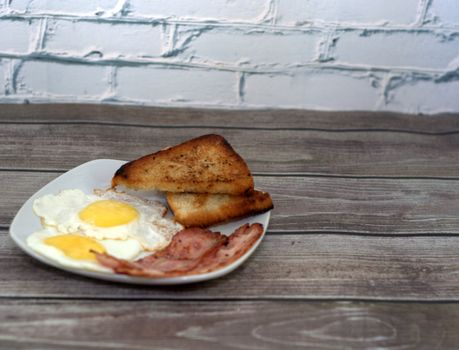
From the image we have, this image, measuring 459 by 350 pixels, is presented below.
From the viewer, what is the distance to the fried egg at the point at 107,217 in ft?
3.63

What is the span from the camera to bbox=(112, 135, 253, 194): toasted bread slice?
1.25 m

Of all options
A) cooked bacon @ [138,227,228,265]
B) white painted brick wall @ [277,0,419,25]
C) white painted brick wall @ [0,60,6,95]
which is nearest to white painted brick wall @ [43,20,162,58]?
white painted brick wall @ [0,60,6,95]

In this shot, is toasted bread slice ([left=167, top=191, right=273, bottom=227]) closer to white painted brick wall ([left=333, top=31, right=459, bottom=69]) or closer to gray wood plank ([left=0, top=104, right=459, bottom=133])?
gray wood plank ([left=0, top=104, right=459, bottom=133])

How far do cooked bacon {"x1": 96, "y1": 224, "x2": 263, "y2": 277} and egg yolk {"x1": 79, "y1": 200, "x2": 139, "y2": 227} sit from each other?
106 millimetres

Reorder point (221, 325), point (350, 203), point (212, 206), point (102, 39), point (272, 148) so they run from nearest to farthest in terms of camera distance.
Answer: point (221, 325) < point (212, 206) < point (350, 203) < point (272, 148) < point (102, 39)

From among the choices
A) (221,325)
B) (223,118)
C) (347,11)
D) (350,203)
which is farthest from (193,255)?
(347,11)

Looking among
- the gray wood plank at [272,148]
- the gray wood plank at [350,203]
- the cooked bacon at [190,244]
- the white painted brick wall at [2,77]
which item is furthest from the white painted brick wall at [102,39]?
the cooked bacon at [190,244]

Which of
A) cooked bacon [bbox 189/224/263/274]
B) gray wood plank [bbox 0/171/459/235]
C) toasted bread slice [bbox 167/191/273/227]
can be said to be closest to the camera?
cooked bacon [bbox 189/224/263/274]

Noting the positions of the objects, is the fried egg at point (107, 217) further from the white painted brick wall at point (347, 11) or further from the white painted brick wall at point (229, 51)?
the white painted brick wall at point (347, 11)

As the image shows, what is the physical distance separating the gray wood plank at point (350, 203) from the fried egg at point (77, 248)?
0.22 meters

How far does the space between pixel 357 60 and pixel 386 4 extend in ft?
0.62

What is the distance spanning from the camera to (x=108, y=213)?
1140mm

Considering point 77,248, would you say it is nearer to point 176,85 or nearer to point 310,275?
point 310,275

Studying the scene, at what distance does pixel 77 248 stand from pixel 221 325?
0.28 m
